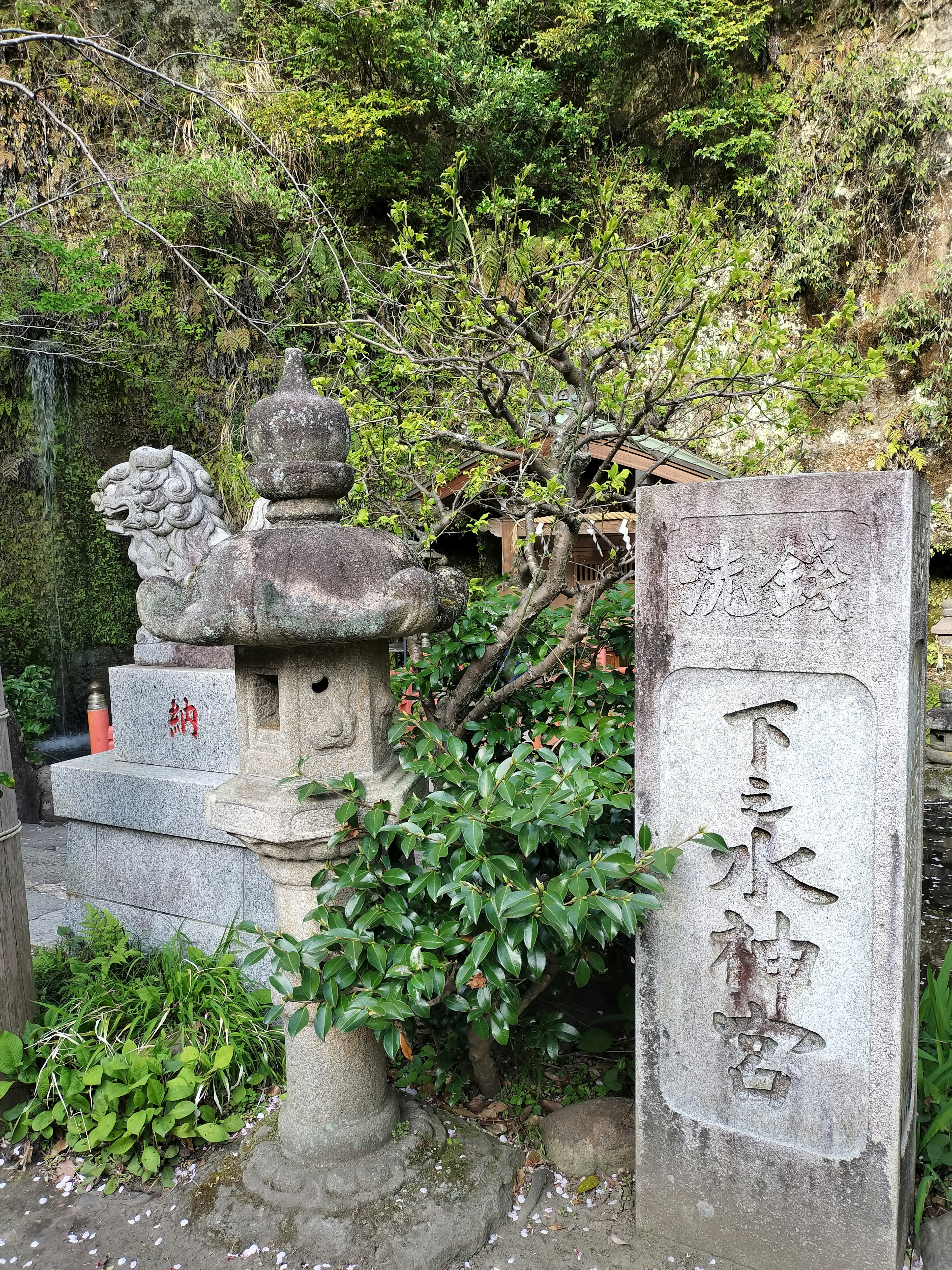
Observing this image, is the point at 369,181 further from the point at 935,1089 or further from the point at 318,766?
the point at 935,1089

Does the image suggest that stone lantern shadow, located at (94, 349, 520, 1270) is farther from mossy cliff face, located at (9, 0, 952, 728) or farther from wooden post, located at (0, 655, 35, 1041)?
mossy cliff face, located at (9, 0, 952, 728)

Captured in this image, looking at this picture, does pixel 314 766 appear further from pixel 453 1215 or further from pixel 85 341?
pixel 85 341

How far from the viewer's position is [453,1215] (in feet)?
8.48

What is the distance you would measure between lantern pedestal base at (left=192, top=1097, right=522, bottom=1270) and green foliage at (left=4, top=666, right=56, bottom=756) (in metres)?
7.27

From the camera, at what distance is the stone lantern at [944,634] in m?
10.5

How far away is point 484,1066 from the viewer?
10.1 feet

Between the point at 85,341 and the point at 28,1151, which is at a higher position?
the point at 85,341

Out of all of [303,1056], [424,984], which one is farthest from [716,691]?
[303,1056]

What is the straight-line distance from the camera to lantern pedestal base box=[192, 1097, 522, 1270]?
2494mm

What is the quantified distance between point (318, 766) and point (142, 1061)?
1.47 m

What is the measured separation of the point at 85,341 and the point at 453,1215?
11129 mm

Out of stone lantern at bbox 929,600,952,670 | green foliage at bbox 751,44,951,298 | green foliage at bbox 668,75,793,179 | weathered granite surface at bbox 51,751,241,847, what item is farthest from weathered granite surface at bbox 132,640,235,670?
green foliage at bbox 668,75,793,179

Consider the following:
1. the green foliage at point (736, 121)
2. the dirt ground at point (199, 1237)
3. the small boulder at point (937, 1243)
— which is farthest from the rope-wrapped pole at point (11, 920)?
the green foliage at point (736, 121)

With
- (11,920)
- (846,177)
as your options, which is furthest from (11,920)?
(846,177)
